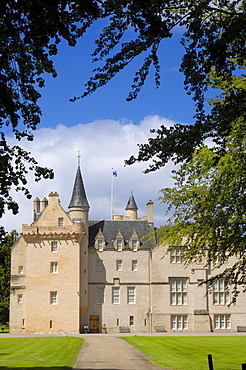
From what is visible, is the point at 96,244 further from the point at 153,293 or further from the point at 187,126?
the point at 187,126

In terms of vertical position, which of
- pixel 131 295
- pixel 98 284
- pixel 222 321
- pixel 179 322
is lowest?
pixel 179 322

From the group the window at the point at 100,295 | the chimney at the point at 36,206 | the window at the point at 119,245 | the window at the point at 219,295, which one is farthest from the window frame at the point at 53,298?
the window at the point at 219,295

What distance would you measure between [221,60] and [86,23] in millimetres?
2767

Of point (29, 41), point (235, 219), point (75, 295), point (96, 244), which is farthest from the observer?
point (96, 244)

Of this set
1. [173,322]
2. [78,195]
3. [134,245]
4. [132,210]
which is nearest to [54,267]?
[78,195]

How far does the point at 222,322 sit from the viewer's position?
55.8m

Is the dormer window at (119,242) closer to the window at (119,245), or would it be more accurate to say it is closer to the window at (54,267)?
the window at (119,245)

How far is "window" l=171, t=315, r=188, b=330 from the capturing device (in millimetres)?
55750

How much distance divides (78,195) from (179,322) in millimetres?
16701

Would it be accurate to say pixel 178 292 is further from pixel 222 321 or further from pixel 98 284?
pixel 98 284

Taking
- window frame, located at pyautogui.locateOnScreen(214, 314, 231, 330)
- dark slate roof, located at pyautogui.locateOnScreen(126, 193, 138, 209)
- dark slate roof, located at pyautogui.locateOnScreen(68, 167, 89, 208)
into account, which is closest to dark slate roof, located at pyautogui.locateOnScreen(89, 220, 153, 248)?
dark slate roof, located at pyautogui.locateOnScreen(68, 167, 89, 208)

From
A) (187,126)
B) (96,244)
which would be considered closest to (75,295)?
(96,244)

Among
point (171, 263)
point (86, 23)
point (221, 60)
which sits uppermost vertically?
point (86, 23)

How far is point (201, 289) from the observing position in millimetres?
55969
